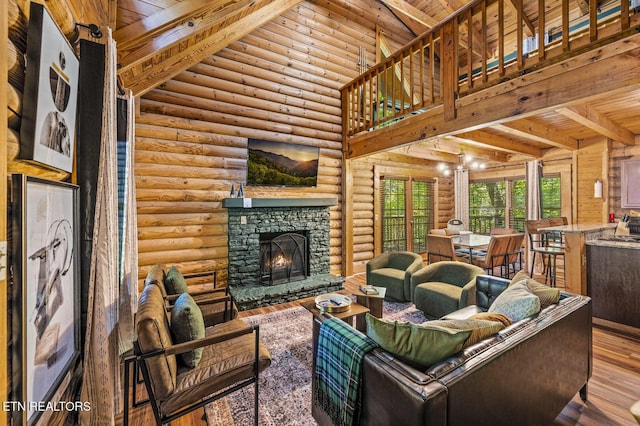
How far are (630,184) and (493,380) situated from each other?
19.9 ft

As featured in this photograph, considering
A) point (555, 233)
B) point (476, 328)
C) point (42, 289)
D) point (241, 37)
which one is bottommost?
point (476, 328)

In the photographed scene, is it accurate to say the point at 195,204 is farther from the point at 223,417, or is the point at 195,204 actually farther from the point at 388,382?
the point at 388,382

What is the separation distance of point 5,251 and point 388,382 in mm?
1496

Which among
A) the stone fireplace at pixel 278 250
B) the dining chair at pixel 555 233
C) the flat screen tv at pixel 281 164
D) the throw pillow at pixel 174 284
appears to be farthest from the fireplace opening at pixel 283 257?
the dining chair at pixel 555 233

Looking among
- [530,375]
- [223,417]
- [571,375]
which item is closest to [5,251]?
[223,417]

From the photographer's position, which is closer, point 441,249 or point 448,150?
point 441,249

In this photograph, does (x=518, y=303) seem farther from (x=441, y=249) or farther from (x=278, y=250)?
(x=278, y=250)

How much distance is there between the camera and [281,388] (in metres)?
2.27

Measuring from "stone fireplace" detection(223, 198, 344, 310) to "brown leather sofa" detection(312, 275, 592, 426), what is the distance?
2.61m

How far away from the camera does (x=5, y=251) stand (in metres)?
0.88

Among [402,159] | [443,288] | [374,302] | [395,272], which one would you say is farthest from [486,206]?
[374,302]

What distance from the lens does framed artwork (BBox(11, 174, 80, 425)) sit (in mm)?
945

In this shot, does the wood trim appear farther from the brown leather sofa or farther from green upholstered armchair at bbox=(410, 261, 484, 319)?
the brown leather sofa

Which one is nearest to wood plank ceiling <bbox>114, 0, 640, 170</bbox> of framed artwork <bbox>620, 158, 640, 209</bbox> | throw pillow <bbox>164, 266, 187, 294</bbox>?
framed artwork <bbox>620, 158, 640, 209</bbox>
